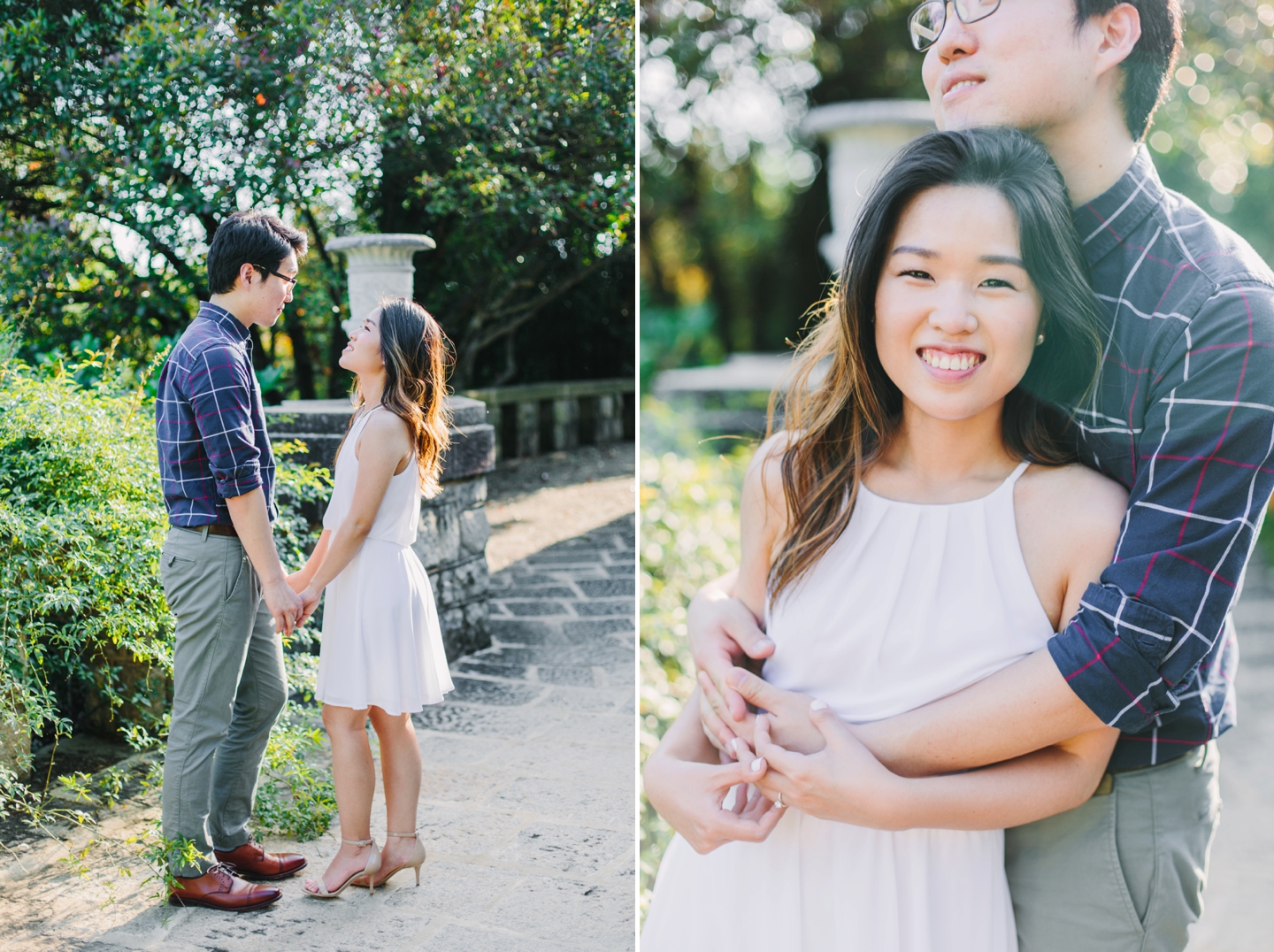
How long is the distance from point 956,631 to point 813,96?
5.53 metres

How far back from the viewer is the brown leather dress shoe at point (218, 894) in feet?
A: 7.22

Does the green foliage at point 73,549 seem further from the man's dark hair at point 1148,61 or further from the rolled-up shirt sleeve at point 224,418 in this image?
the man's dark hair at point 1148,61

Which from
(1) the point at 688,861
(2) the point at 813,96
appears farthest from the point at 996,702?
(2) the point at 813,96

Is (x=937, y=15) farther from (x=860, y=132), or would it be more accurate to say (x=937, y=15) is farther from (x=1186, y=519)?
(x=860, y=132)

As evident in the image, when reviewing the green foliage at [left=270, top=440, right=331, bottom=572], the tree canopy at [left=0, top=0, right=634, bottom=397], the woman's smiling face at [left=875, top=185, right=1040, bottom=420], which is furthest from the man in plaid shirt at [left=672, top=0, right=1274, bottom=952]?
the tree canopy at [left=0, top=0, right=634, bottom=397]

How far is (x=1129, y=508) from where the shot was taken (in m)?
1.08

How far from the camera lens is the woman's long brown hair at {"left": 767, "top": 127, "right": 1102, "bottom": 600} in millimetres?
1135

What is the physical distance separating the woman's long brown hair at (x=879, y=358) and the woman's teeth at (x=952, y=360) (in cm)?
9

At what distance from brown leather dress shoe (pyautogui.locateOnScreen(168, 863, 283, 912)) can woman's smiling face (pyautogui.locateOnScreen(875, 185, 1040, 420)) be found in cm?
185

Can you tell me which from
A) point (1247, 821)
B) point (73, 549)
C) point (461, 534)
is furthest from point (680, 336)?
point (73, 549)

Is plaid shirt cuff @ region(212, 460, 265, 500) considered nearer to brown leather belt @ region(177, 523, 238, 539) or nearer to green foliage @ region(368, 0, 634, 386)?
brown leather belt @ region(177, 523, 238, 539)

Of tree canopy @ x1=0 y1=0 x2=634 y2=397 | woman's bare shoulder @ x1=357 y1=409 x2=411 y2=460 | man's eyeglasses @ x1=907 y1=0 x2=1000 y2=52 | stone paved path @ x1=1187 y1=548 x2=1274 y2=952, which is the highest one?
tree canopy @ x1=0 y1=0 x2=634 y2=397

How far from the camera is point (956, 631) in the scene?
Answer: 121cm

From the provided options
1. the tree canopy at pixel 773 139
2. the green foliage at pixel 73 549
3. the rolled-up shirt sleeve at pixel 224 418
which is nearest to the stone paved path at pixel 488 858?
the green foliage at pixel 73 549
